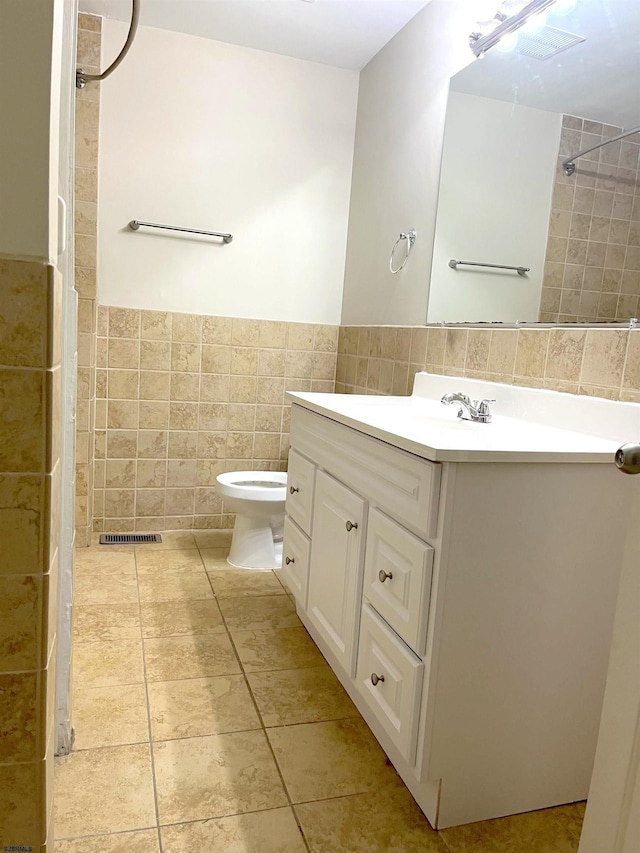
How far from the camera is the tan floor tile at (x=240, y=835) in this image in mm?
1307

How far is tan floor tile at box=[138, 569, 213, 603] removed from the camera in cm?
248

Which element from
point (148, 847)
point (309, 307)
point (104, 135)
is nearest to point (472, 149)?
point (309, 307)

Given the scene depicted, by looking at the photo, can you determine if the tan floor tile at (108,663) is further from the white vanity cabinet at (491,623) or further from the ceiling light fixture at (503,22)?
the ceiling light fixture at (503,22)

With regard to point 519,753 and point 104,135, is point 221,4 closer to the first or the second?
point 104,135

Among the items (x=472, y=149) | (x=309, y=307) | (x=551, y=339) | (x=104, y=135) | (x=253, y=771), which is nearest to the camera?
(x=253, y=771)

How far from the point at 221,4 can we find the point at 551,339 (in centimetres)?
197

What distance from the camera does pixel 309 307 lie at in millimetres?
3273

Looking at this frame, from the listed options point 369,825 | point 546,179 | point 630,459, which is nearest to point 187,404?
point 546,179

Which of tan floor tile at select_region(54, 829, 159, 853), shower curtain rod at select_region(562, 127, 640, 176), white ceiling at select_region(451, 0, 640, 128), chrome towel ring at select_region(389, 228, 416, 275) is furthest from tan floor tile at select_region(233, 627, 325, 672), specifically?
white ceiling at select_region(451, 0, 640, 128)

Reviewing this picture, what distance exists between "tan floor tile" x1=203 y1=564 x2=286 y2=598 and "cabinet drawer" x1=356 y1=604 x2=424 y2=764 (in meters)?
0.97

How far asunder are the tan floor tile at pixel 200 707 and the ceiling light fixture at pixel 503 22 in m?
2.14

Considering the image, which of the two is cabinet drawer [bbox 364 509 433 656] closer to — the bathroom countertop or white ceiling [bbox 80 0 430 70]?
the bathroom countertop

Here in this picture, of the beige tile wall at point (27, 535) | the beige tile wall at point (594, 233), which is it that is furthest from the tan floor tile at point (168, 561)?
the beige tile wall at point (27, 535)

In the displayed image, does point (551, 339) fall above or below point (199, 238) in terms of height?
below
